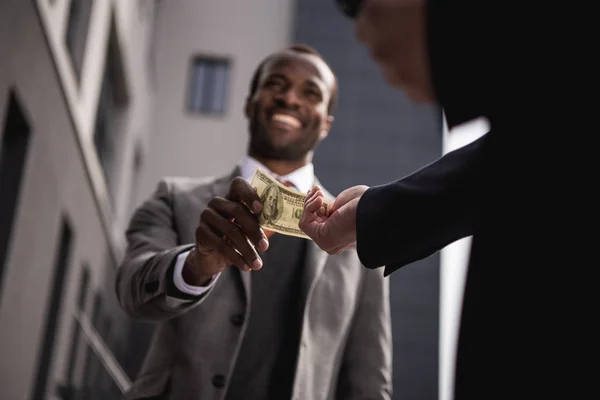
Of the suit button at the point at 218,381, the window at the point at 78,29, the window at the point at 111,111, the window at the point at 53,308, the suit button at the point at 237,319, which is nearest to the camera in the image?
the suit button at the point at 218,381

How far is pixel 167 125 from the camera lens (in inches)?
774

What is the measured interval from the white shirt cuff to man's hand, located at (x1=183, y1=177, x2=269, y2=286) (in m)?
0.03

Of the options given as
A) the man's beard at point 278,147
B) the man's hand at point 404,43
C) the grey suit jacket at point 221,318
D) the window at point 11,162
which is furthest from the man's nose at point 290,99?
the window at point 11,162

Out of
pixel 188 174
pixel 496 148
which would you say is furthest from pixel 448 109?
pixel 188 174

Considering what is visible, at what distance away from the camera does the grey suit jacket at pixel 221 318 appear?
2500 millimetres

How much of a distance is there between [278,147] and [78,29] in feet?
24.9

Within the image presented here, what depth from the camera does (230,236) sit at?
230 centimetres

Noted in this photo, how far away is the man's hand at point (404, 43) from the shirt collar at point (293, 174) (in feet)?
5.38

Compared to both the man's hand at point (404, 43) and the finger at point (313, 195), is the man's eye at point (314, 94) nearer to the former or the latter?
the finger at point (313, 195)

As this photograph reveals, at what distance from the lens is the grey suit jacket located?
2.50 m

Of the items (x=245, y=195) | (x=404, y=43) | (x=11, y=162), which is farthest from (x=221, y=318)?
(x=11, y=162)

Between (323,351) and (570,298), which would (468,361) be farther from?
(323,351)

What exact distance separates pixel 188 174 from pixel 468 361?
18315 mm

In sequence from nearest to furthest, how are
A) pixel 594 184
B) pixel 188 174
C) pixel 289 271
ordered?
pixel 594 184 → pixel 289 271 → pixel 188 174
